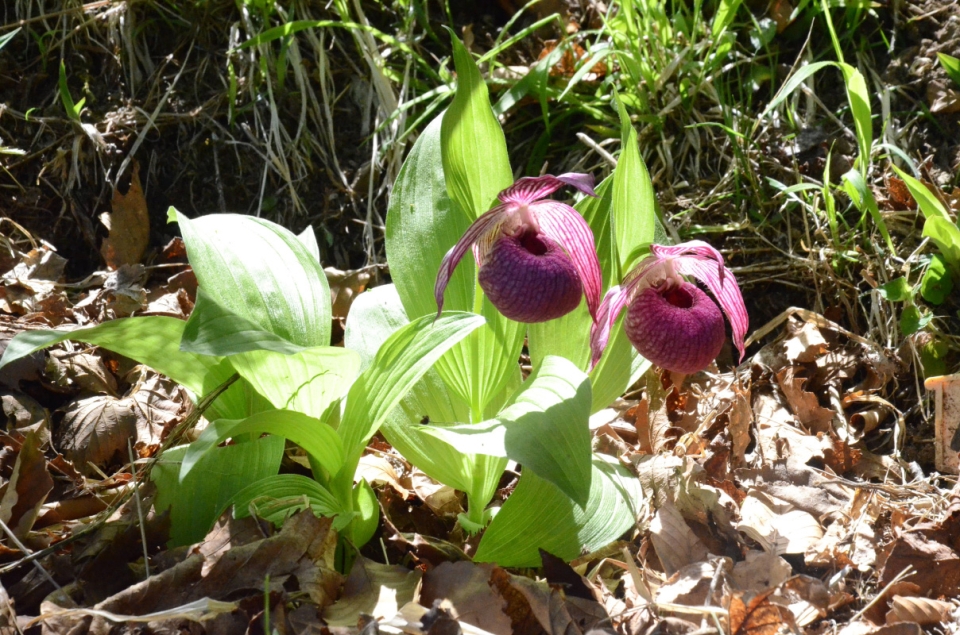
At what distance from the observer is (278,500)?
1290 millimetres

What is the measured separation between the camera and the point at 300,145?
2.23 metres

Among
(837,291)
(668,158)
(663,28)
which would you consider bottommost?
(837,291)

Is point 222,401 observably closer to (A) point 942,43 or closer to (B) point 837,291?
(B) point 837,291

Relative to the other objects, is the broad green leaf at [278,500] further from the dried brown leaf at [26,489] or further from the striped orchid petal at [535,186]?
the striped orchid petal at [535,186]

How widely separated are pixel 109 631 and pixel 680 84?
1883 millimetres

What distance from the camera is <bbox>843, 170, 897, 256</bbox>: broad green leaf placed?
5.66 ft

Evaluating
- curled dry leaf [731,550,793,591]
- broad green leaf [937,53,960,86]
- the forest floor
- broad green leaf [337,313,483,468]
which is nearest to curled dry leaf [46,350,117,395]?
the forest floor

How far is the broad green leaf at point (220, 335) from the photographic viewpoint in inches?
40.3

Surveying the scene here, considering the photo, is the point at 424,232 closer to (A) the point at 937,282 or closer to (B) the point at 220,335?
(B) the point at 220,335

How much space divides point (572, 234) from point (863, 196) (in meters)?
0.88

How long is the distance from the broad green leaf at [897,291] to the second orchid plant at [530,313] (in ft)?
2.17

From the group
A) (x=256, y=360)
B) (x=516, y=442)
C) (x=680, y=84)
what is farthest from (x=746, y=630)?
(x=680, y=84)

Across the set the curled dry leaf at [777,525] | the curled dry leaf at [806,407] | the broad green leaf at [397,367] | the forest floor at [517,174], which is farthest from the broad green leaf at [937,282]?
the broad green leaf at [397,367]

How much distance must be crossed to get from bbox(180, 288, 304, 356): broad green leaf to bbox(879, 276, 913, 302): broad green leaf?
4.61ft
